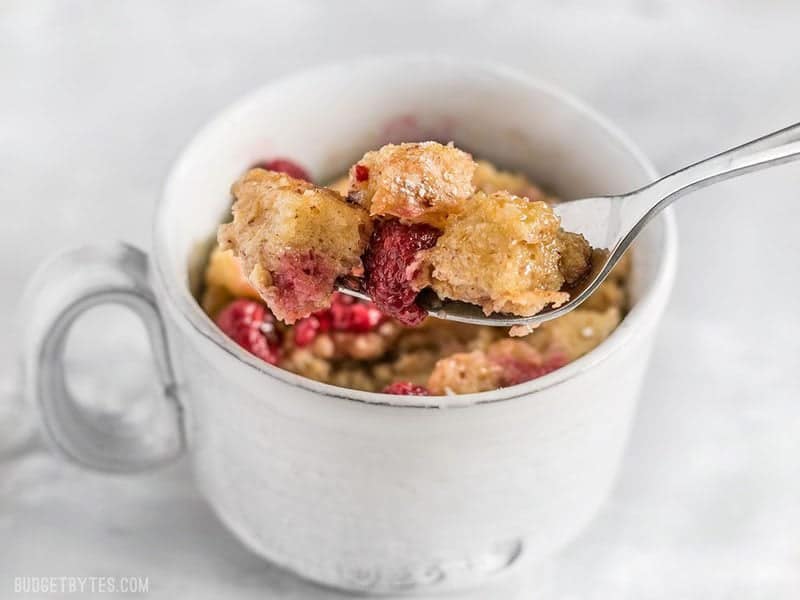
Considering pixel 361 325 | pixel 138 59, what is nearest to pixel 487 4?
pixel 138 59

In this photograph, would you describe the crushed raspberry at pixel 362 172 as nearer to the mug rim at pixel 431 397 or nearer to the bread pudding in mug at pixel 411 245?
the bread pudding in mug at pixel 411 245

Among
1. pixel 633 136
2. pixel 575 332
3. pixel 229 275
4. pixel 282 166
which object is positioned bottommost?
pixel 575 332

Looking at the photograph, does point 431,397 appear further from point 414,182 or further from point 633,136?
point 633,136

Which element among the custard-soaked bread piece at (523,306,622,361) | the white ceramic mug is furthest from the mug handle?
the custard-soaked bread piece at (523,306,622,361)

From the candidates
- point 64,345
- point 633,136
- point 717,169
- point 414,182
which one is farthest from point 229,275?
point 633,136

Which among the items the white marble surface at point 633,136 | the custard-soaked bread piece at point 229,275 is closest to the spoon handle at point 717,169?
the custard-soaked bread piece at point 229,275

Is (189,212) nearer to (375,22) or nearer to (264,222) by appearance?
(264,222)

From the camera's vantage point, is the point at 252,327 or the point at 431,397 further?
the point at 252,327
